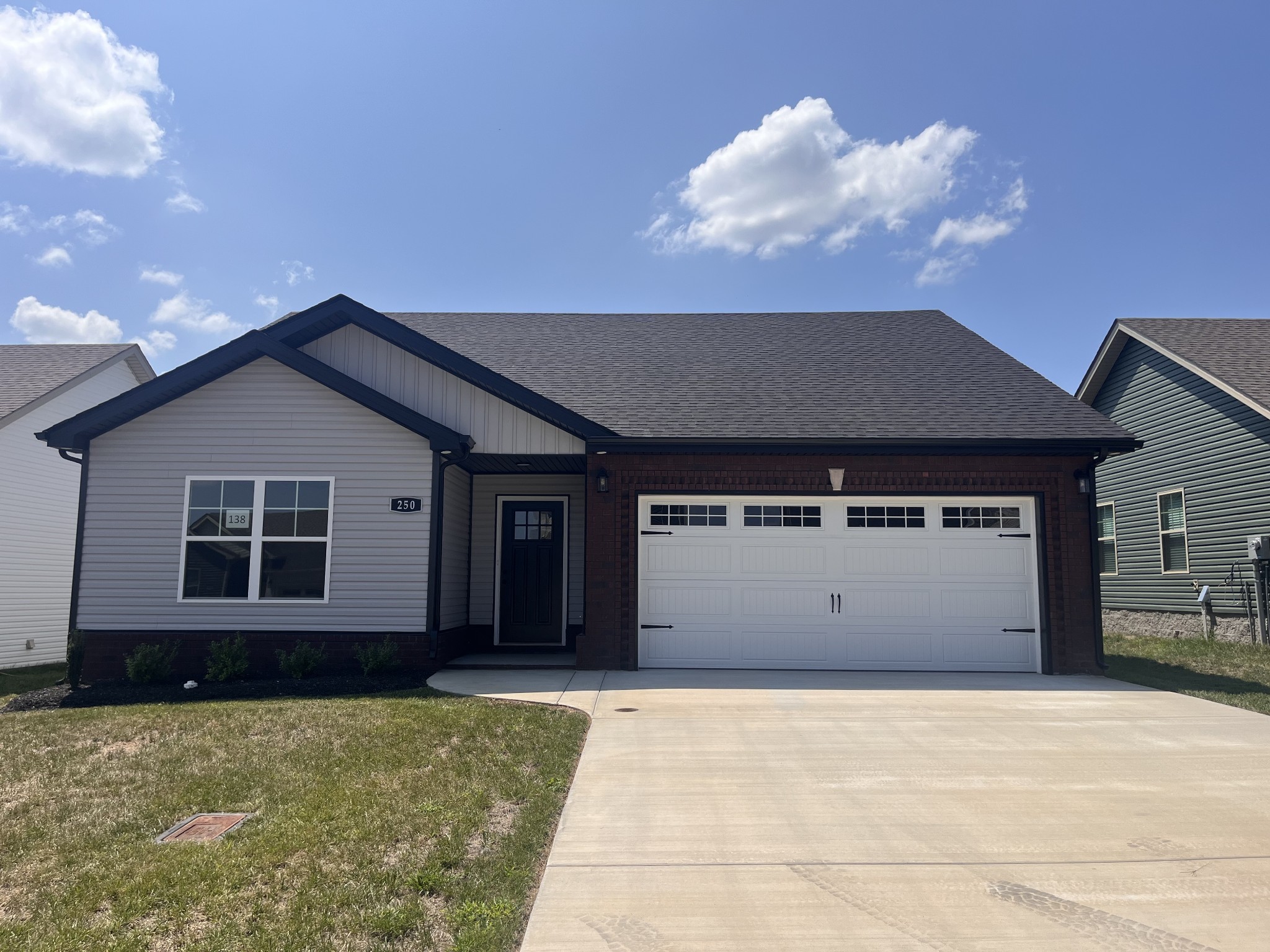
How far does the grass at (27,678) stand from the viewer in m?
11.3

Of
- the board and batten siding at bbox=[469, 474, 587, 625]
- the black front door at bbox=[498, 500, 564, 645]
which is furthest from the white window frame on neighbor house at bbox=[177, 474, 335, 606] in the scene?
the black front door at bbox=[498, 500, 564, 645]

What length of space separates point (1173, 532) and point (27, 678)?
20.5 metres

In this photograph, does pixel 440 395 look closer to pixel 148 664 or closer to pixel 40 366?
pixel 148 664

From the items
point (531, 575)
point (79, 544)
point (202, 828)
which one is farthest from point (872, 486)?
point (79, 544)

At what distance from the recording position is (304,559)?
1095 cm

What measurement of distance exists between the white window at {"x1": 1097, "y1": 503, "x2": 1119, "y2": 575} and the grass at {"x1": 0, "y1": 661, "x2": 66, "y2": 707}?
19.8 m

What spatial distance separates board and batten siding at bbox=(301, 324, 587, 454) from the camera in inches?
457

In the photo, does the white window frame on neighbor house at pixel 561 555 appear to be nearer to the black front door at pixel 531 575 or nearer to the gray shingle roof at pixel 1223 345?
the black front door at pixel 531 575

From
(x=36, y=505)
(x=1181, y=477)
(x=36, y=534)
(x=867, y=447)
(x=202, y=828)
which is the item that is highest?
(x=1181, y=477)

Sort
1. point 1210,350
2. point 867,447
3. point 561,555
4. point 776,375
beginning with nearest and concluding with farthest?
point 867,447 → point 776,375 → point 561,555 → point 1210,350

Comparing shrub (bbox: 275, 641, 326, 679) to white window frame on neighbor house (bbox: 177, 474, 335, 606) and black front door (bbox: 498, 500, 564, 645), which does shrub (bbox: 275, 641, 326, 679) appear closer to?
white window frame on neighbor house (bbox: 177, 474, 335, 606)

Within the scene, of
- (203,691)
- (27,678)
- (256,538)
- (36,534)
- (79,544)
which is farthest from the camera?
(36,534)

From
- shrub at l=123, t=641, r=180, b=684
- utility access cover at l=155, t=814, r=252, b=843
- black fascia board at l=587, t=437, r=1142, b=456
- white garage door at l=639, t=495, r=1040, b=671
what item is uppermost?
black fascia board at l=587, t=437, r=1142, b=456

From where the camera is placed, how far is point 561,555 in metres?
13.6
